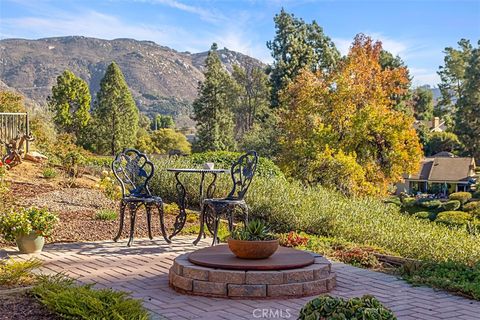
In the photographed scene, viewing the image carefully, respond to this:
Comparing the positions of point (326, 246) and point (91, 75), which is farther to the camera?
point (91, 75)

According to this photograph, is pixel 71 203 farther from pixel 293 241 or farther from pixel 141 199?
pixel 293 241

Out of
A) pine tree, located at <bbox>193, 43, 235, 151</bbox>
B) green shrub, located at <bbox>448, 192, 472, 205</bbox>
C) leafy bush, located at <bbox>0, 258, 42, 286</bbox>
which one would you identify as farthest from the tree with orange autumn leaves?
Answer: pine tree, located at <bbox>193, 43, 235, 151</bbox>

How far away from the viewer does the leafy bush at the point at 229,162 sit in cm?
1327

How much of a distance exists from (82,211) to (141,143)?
1076 inches

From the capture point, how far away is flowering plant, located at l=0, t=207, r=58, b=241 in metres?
6.24

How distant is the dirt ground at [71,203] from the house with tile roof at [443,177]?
29.2 metres

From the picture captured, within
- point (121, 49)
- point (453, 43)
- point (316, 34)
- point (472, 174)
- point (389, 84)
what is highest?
point (121, 49)

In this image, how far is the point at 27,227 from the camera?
6.21 meters

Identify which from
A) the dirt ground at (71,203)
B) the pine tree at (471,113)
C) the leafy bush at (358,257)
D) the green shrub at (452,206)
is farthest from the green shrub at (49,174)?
the pine tree at (471,113)

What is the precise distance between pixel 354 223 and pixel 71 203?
4.85 metres

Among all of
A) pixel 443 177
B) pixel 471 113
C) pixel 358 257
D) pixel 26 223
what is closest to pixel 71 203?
pixel 26 223

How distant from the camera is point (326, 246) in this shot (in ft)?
23.8

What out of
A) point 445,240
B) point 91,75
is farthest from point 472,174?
point 91,75

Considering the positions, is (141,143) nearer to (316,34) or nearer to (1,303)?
(316,34)
